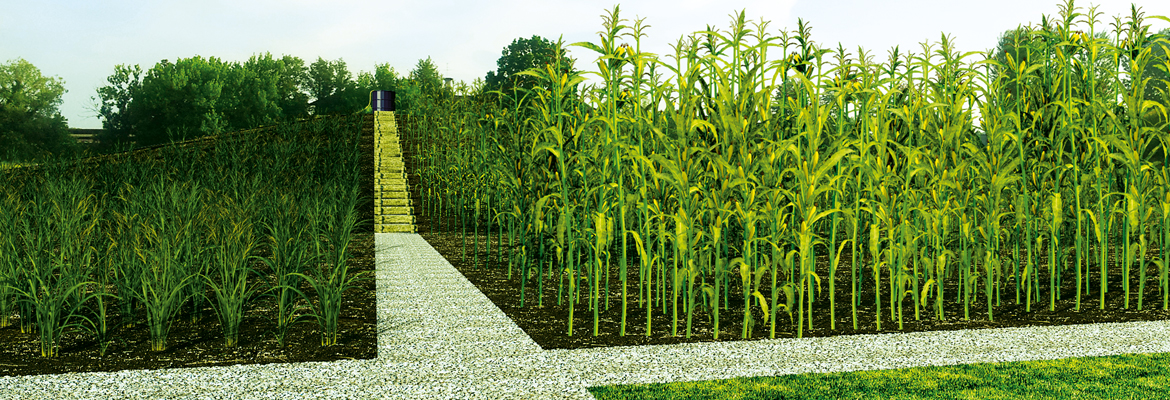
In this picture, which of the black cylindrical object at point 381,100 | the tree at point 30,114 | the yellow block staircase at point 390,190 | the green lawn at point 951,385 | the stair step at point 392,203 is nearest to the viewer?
the green lawn at point 951,385

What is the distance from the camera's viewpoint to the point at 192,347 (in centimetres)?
441

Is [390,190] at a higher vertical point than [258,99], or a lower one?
lower

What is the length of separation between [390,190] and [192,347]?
9831 millimetres

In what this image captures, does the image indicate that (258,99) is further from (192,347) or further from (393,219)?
(192,347)

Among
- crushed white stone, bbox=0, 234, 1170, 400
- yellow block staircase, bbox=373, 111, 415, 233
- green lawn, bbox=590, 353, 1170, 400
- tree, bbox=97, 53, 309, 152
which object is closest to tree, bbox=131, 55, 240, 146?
tree, bbox=97, 53, 309, 152

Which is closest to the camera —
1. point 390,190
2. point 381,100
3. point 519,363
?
point 519,363

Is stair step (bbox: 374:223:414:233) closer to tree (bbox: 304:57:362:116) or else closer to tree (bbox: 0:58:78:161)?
tree (bbox: 0:58:78:161)

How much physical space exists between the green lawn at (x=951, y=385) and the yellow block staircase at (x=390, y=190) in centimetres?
921

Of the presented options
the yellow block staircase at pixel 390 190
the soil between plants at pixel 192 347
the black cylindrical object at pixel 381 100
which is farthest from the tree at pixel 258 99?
the soil between plants at pixel 192 347

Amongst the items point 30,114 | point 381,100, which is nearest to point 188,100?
point 30,114

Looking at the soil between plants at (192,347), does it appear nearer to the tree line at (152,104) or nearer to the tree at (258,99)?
the tree line at (152,104)

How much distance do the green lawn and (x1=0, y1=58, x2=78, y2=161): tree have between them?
4621 centimetres

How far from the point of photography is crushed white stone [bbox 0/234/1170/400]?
359 centimetres

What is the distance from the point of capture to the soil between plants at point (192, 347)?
410 cm
